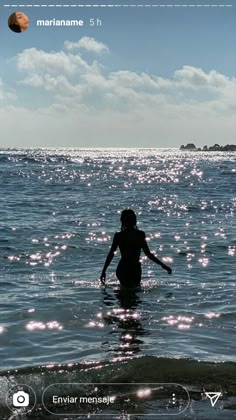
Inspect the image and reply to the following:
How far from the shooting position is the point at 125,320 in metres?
10.3

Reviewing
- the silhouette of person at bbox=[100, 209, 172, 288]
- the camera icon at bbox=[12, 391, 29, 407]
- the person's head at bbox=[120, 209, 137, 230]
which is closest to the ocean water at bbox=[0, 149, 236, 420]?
the camera icon at bbox=[12, 391, 29, 407]

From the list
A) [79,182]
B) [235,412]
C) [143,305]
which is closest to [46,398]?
[235,412]

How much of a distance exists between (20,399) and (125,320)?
14.0 feet

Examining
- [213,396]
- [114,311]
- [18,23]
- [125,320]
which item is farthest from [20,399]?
[18,23]

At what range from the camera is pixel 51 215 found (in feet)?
87.8

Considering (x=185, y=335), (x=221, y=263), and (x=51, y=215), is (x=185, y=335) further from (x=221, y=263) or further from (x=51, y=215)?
(x=51, y=215)

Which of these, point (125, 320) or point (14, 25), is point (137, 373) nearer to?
point (125, 320)

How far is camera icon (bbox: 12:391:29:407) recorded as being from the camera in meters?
6.08

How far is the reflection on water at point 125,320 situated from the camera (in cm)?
873

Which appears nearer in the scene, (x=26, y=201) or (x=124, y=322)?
(x=124, y=322)

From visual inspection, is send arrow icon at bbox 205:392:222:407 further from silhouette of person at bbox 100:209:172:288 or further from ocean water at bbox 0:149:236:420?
silhouette of person at bbox 100:209:172:288

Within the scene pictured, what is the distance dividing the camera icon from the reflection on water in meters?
2.28

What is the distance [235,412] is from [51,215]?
832 inches

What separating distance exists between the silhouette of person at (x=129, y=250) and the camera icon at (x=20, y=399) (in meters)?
5.87
